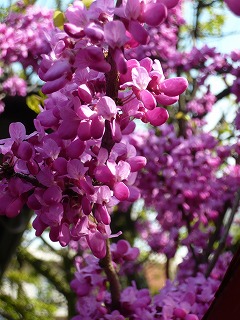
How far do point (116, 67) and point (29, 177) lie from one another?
0.27m

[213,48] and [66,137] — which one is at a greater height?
[66,137]

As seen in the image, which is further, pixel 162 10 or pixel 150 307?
pixel 150 307

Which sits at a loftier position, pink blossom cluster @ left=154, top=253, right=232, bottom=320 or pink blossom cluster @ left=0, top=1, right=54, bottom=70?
pink blossom cluster @ left=154, top=253, right=232, bottom=320

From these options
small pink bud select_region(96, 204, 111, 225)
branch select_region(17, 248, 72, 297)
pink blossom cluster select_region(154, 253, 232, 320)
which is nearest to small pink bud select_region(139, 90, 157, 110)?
small pink bud select_region(96, 204, 111, 225)

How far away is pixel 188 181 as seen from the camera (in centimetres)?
260

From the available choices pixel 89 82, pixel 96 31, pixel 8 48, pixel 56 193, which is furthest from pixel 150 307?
pixel 8 48

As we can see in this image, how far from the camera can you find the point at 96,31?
905 millimetres

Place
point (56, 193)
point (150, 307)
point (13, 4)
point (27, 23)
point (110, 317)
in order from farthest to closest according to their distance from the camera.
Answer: point (13, 4)
point (27, 23)
point (150, 307)
point (110, 317)
point (56, 193)

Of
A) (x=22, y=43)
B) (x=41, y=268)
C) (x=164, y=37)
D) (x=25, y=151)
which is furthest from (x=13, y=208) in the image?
(x=41, y=268)

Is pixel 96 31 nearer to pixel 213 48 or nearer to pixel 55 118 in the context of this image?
pixel 55 118

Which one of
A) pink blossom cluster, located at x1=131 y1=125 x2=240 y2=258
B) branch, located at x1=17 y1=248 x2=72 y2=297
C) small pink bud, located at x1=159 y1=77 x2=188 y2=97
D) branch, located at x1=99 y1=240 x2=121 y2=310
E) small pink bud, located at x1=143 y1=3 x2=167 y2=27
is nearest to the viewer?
small pink bud, located at x1=143 y1=3 x2=167 y2=27

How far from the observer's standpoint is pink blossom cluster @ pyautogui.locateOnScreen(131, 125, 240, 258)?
258 cm

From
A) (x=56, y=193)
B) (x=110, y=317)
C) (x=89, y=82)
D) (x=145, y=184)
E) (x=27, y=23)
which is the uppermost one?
(x=89, y=82)

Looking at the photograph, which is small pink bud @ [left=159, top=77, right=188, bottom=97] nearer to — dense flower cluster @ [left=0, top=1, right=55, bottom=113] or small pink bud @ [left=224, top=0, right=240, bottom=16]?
small pink bud @ [left=224, top=0, right=240, bottom=16]
